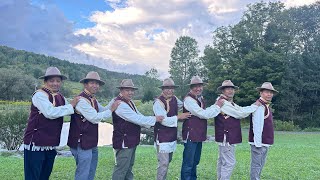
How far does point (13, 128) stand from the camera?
1544 centimetres

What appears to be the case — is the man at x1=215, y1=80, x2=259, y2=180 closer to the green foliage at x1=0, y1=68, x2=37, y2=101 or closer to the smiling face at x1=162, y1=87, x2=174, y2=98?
the smiling face at x1=162, y1=87, x2=174, y2=98

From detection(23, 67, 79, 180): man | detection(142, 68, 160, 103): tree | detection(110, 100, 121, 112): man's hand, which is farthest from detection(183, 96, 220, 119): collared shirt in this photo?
detection(142, 68, 160, 103): tree

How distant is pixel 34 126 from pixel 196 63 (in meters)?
41.8

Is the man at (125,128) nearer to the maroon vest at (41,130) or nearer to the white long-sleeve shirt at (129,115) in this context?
the white long-sleeve shirt at (129,115)

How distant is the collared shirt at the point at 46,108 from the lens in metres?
4.47

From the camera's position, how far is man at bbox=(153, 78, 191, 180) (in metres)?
5.66

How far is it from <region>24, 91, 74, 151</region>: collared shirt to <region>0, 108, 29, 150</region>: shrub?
466 inches

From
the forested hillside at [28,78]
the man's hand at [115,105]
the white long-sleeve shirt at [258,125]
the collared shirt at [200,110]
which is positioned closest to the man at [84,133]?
the man's hand at [115,105]

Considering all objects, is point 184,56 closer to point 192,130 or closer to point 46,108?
point 192,130

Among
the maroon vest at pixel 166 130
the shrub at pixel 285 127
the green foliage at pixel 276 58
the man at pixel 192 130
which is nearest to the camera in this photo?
the maroon vest at pixel 166 130

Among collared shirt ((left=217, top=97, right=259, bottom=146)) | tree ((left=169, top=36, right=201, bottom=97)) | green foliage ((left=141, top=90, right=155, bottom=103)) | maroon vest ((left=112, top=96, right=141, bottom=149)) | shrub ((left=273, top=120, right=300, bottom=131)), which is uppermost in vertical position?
tree ((left=169, top=36, right=201, bottom=97))

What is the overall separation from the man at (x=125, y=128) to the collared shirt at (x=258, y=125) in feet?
5.51

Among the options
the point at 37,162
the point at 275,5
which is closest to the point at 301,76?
the point at 275,5

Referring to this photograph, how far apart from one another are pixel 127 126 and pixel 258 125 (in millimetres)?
2215
